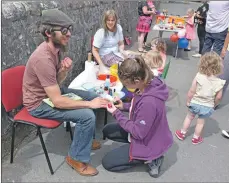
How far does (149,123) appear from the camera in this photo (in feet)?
8.46

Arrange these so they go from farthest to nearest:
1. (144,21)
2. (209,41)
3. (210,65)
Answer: (144,21), (209,41), (210,65)

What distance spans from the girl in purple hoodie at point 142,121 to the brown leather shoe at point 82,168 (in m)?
0.16

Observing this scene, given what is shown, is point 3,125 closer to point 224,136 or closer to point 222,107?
point 224,136

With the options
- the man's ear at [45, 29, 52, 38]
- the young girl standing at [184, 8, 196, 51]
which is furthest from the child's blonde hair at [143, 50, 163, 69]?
the young girl standing at [184, 8, 196, 51]

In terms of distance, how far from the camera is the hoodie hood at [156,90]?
2.59m

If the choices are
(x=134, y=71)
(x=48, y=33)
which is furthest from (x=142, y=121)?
(x=48, y=33)

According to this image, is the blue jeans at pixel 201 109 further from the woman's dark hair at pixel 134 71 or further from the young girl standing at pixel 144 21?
the young girl standing at pixel 144 21

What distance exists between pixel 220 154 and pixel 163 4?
→ 1529 centimetres

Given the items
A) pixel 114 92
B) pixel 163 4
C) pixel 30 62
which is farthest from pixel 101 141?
pixel 163 4

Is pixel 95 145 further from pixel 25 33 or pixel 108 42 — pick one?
pixel 108 42

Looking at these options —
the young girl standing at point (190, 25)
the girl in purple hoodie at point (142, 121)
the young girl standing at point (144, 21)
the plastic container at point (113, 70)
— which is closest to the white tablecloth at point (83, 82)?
the plastic container at point (113, 70)

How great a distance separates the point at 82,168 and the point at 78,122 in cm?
51

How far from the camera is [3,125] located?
2971 millimetres

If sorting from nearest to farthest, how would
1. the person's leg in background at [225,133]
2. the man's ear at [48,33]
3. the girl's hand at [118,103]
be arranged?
the man's ear at [48,33], the girl's hand at [118,103], the person's leg in background at [225,133]
